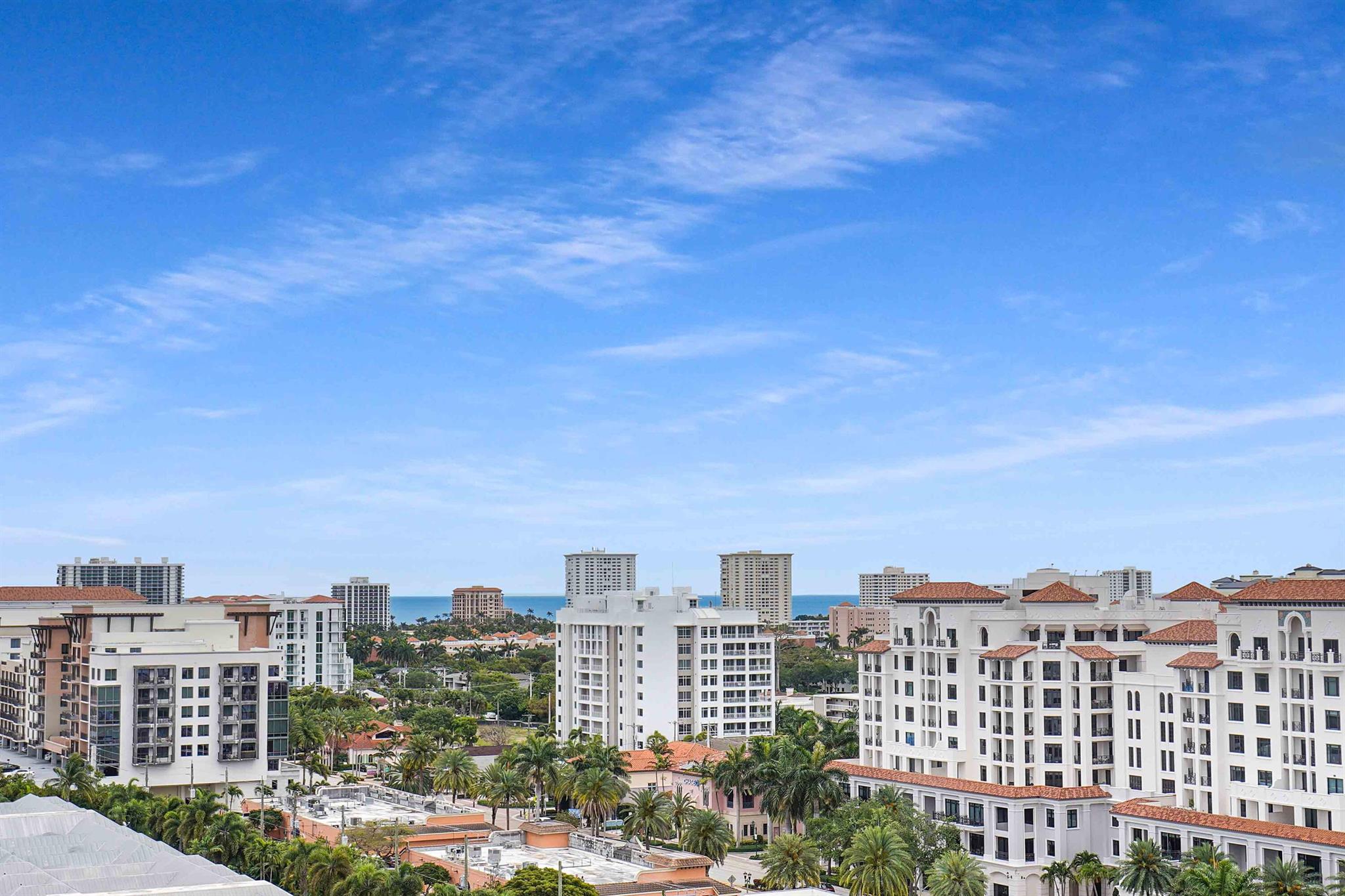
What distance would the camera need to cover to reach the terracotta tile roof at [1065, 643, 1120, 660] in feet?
249

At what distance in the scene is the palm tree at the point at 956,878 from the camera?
62.0 m

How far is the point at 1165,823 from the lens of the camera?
68.2m

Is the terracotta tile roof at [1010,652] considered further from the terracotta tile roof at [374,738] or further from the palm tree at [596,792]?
the terracotta tile roof at [374,738]

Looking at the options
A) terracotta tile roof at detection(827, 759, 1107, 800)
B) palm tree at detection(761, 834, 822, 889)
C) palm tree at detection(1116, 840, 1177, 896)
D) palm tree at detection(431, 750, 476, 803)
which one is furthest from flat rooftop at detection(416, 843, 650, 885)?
palm tree at detection(1116, 840, 1177, 896)

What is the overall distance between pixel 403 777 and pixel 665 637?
27.8m

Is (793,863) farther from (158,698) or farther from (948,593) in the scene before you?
(158,698)

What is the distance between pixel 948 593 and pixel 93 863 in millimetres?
A: 46017

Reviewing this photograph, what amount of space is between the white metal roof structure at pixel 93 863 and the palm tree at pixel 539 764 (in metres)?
27.8

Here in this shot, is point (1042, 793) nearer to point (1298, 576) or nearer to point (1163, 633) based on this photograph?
point (1163, 633)

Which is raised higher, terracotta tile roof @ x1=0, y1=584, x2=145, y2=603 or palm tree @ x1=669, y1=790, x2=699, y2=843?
terracotta tile roof @ x1=0, y1=584, x2=145, y2=603

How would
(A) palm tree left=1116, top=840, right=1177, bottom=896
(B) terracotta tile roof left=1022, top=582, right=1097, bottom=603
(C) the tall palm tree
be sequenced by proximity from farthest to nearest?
(C) the tall palm tree, (B) terracotta tile roof left=1022, top=582, right=1097, bottom=603, (A) palm tree left=1116, top=840, right=1177, bottom=896

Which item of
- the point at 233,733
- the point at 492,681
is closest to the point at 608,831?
the point at 233,733

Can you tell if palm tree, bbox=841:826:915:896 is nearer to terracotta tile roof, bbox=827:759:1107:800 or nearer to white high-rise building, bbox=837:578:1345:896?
terracotta tile roof, bbox=827:759:1107:800

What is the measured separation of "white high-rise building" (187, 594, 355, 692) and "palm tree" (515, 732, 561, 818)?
91.6 m
